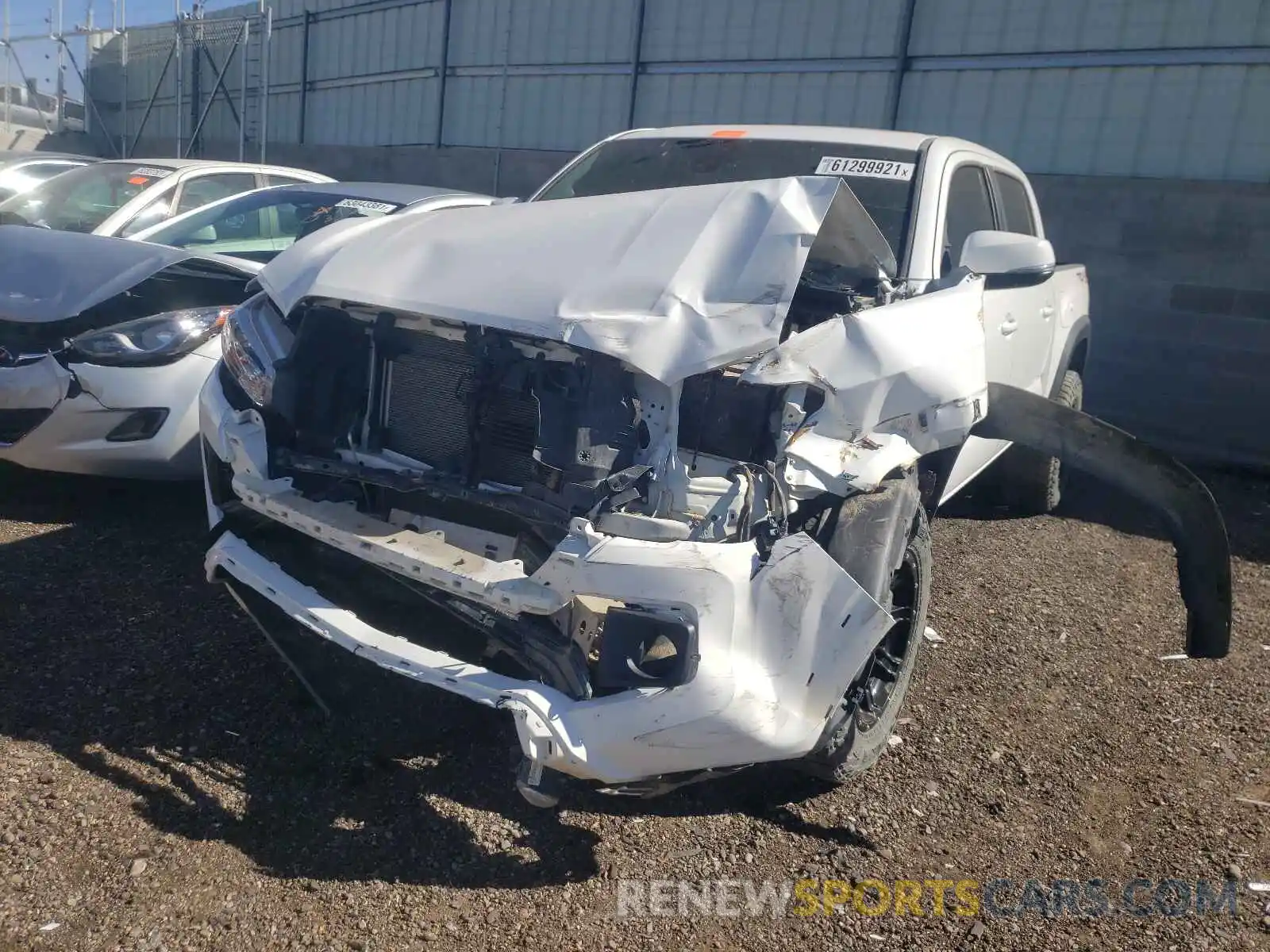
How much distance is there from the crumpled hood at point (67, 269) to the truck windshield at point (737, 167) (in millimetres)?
1739

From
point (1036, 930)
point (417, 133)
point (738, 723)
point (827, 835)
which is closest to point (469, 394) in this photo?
point (738, 723)

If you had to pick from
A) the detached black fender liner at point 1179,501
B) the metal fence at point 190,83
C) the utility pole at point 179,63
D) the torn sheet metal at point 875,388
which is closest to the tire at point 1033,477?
the detached black fender liner at point 1179,501

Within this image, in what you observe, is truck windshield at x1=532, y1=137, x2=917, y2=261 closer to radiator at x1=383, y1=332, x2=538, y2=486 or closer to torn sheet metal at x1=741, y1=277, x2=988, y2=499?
torn sheet metal at x1=741, y1=277, x2=988, y2=499

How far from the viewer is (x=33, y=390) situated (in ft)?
13.7

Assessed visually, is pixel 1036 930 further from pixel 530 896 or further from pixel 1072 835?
pixel 530 896

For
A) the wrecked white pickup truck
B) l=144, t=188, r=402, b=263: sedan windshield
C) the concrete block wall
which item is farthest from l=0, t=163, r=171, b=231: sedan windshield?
the concrete block wall

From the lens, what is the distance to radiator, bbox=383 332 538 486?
9.04 feet

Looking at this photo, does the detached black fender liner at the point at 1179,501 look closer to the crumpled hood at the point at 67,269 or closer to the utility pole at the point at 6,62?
the crumpled hood at the point at 67,269

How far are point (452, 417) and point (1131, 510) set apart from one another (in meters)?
4.69

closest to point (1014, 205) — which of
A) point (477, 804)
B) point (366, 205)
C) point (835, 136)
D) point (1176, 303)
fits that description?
point (835, 136)

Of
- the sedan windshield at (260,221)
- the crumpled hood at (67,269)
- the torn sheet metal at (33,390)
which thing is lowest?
the torn sheet metal at (33,390)

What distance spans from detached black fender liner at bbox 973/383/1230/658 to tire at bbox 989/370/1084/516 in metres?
2.44

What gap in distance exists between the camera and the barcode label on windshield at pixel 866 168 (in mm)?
3920

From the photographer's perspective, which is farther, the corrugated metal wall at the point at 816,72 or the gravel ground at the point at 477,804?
the corrugated metal wall at the point at 816,72
